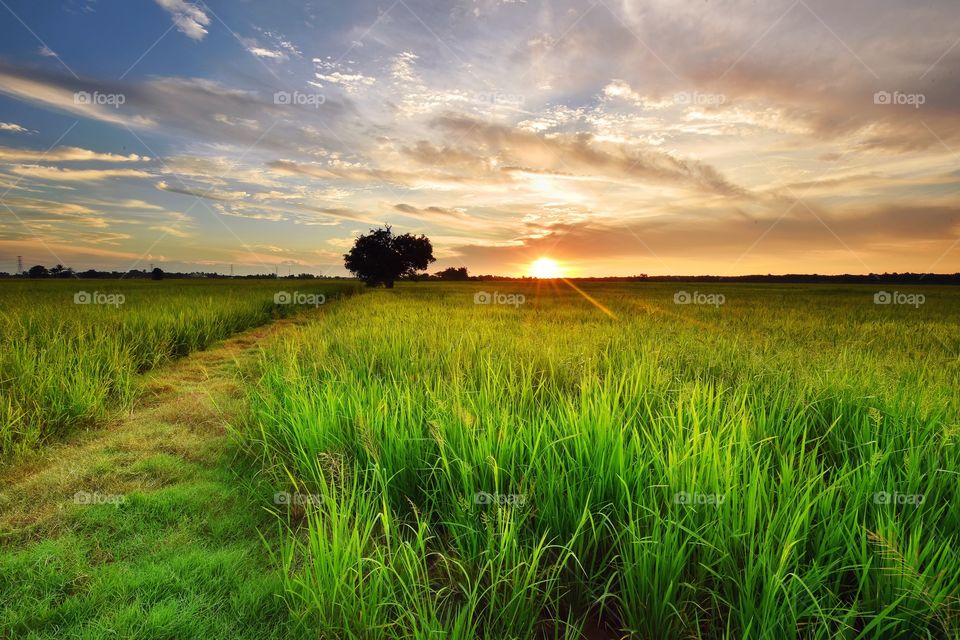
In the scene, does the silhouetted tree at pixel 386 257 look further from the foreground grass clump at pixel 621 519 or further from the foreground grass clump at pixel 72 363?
the foreground grass clump at pixel 621 519

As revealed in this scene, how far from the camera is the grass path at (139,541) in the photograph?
6.42ft

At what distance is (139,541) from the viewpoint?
8.53 ft

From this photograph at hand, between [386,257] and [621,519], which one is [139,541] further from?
[386,257]

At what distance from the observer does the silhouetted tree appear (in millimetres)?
58844

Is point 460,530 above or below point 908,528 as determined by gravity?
below

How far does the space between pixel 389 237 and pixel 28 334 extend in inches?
2185

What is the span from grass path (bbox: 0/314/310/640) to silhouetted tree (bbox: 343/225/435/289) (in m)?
55.7

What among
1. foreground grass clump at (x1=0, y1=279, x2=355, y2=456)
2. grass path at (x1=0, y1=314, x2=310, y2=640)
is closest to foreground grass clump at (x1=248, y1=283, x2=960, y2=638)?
grass path at (x1=0, y1=314, x2=310, y2=640)

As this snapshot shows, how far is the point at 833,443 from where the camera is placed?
134 inches

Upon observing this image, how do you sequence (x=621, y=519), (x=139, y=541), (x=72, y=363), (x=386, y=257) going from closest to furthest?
1. (x=621, y=519)
2. (x=139, y=541)
3. (x=72, y=363)
4. (x=386, y=257)

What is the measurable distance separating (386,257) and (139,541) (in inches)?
2299

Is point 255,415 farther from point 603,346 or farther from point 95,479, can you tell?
point 603,346

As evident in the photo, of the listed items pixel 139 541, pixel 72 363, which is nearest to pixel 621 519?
pixel 139 541

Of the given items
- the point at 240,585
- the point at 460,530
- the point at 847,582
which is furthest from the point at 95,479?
the point at 847,582
